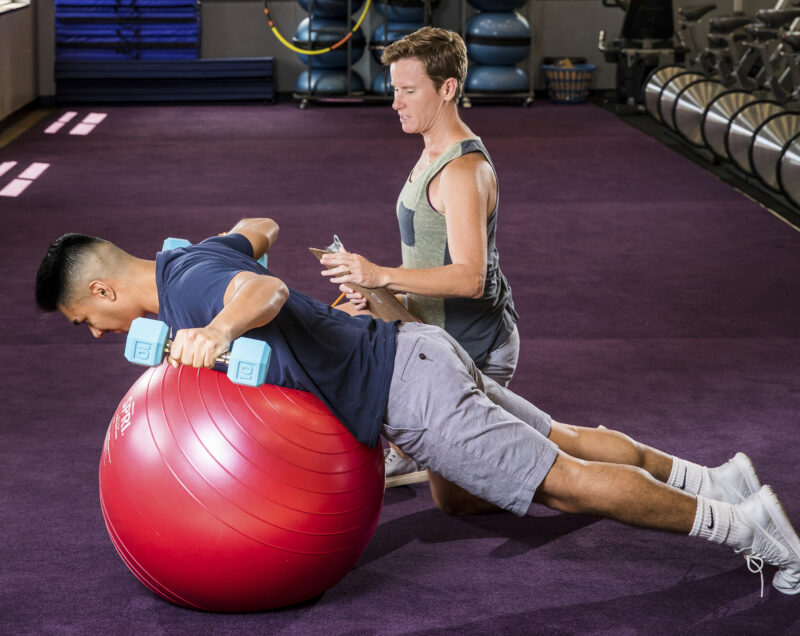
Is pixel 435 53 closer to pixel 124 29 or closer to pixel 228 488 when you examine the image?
pixel 228 488

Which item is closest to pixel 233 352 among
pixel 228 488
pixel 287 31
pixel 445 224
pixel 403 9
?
pixel 228 488

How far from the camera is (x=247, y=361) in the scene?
1866 mm

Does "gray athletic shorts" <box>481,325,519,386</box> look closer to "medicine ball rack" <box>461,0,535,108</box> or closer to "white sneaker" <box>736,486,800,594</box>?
"white sneaker" <box>736,486,800,594</box>

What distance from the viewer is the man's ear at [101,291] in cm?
231

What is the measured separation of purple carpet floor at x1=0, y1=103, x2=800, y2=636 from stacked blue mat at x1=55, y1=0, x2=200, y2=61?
91.1 inches

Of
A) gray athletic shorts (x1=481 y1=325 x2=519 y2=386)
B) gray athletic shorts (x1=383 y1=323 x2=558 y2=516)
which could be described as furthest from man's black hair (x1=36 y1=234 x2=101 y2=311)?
gray athletic shorts (x1=481 y1=325 x2=519 y2=386)

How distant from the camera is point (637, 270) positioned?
544 cm

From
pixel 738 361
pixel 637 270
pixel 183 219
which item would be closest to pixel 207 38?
pixel 183 219

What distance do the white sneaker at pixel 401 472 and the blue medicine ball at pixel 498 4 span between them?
8.79 metres

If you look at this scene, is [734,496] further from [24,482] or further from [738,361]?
[24,482]

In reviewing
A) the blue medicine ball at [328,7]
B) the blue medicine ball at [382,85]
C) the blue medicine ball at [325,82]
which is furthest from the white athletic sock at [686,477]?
the blue medicine ball at [325,82]

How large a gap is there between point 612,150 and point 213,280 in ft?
23.4

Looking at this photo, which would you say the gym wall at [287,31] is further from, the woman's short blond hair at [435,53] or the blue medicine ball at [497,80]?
the woman's short blond hair at [435,53]

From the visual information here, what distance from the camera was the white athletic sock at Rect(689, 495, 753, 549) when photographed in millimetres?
2438
